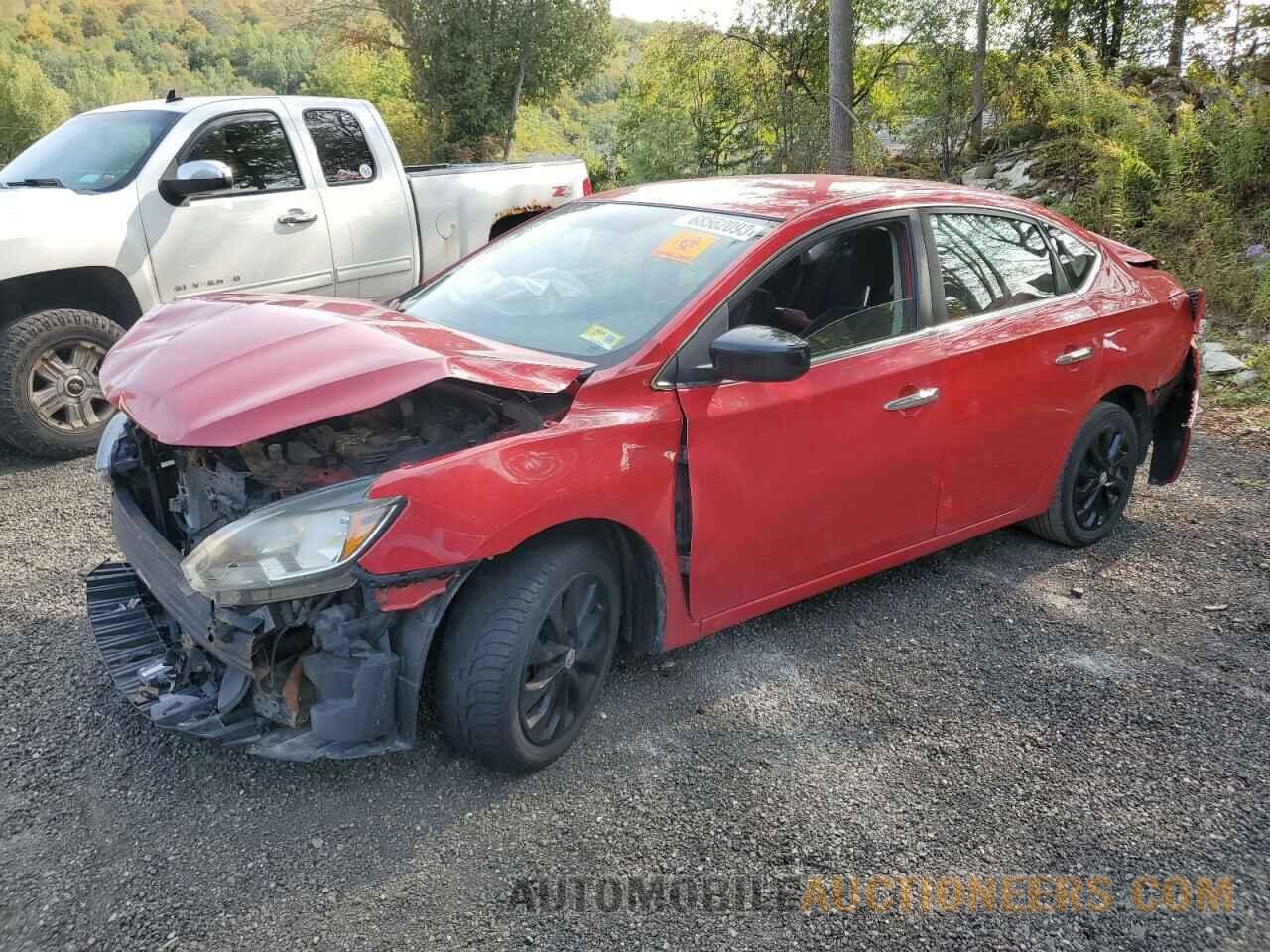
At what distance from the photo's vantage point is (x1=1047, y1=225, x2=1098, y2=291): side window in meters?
4.22

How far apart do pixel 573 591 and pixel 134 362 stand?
1.50 meters

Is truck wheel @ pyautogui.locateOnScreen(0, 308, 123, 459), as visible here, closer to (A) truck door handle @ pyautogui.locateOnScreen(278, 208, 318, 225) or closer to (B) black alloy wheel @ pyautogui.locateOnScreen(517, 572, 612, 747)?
(A) truck door handle @ pyautogui.locateOnScreen(278, 208, 318, 225)

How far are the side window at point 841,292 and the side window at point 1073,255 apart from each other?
106 cm

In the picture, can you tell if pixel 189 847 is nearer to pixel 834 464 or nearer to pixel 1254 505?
pixel 834 464

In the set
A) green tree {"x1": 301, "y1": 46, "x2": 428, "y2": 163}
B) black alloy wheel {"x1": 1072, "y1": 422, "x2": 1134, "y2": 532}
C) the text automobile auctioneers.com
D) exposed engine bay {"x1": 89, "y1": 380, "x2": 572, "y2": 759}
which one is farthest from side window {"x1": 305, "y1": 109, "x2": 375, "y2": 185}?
green tree {"x1": 301, "y1": 46, "x2": 428, "y2": 163}

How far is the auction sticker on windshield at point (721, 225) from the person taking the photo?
3.28 meters

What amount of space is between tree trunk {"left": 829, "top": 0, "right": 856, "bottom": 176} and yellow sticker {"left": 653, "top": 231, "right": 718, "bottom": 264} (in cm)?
825

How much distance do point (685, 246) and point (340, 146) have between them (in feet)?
13.5

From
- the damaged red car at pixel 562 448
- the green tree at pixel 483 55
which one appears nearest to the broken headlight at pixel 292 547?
the damaged red car at pixel 562 448

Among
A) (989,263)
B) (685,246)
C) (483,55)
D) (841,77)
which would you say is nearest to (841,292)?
(685,246)

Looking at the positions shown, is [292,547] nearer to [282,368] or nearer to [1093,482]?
[282,368]

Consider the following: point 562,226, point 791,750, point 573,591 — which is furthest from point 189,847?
point 562,226

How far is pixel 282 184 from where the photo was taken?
619 centimetres

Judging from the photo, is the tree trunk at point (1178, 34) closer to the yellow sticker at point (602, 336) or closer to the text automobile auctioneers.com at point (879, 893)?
the yellow sticker at point (602, 336)
